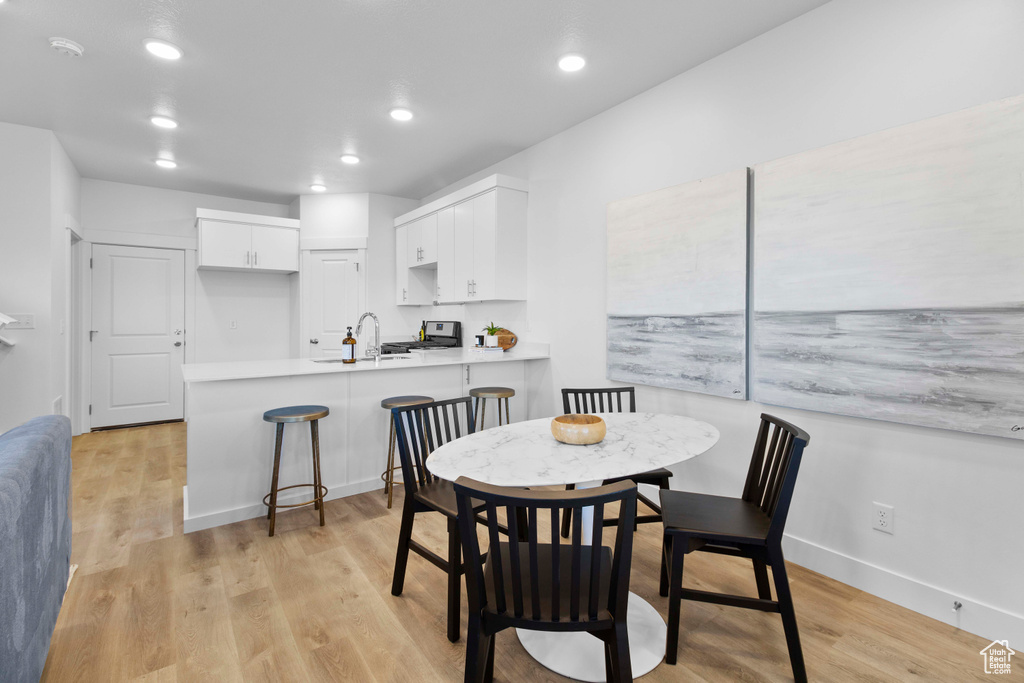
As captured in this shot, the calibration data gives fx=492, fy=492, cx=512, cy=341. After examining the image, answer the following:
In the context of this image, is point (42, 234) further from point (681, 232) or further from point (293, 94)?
point (681, 232)

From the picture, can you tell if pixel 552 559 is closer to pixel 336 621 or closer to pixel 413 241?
pixel 336 621

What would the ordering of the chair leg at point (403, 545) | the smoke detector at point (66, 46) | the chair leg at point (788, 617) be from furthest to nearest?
the smoke detector at point (66, 46) < the chair leg at point (403, 545) < the chair leg at point (788, 617)

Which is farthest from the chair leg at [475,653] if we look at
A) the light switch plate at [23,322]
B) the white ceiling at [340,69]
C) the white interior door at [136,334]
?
the white interior door at [136,334]

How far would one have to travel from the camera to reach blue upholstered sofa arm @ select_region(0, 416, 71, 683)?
3.63ft

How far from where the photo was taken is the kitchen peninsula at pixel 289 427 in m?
2.81

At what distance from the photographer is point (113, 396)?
17.2 feet

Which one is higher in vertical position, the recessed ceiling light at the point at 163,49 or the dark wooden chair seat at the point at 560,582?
the recessed ceiling light at the point at 163,49

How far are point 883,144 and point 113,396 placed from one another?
6.76 m

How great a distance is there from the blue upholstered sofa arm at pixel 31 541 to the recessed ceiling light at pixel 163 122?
2.69 metres

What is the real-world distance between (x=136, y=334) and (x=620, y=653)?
6.01 m

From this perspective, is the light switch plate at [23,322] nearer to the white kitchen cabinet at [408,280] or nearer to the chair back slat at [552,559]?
the white kitchen cabinet at [408,280]

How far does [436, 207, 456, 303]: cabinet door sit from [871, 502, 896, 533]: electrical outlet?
3.52 m

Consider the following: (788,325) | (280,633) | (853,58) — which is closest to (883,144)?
(853,58)

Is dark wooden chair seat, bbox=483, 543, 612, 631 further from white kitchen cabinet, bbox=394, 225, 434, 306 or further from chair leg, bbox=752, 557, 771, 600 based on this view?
white kitchen cabinet, bbox=394, 225, 434, 306
